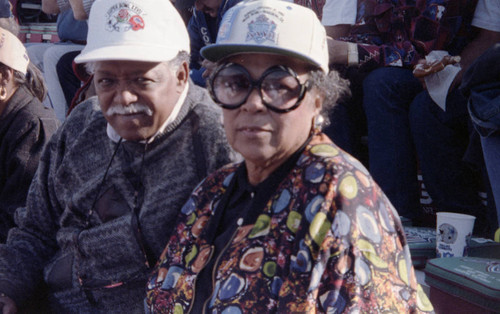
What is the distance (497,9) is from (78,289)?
9.16ft

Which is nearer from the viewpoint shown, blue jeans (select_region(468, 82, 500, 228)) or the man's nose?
the man's nose

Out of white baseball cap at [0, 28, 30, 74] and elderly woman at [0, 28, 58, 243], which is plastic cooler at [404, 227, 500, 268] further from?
white baseball cap at [0, 28, 30, 74]

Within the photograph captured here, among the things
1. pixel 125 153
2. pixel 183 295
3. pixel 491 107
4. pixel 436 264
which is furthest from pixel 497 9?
pixel 183 295

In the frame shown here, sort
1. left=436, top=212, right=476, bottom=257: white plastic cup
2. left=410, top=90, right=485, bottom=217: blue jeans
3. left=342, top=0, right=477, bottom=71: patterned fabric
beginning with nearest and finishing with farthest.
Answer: left=436, top=212, right=476, bottom=257: white plastic cup, left=410, top=90, right=485, bottom=217: blue jeans, left=342, top=0, right=477, bottom=71: patterned fabric

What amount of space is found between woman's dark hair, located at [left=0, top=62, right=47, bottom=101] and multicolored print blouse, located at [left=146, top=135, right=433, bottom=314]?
245 cm

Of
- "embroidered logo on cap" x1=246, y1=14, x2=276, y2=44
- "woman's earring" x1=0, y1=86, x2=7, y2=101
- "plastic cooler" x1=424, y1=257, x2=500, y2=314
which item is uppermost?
"embroidered logo on cap" x1=246, y1=14, x2=276, y2=44

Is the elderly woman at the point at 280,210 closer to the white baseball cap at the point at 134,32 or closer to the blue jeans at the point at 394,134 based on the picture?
the white baseball cap at the point at 134,32

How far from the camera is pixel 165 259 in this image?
2.10 meters

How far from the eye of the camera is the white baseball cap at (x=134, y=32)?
2.27 m

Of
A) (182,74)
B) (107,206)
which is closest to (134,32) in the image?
(182,74)

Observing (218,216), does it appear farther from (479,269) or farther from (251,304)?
(479,269)

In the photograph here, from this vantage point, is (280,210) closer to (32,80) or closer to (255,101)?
(255,101)

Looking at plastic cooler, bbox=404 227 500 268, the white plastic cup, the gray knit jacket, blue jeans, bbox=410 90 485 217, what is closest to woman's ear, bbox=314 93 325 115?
the gray knit jacket

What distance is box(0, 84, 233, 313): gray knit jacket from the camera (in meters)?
2.37
